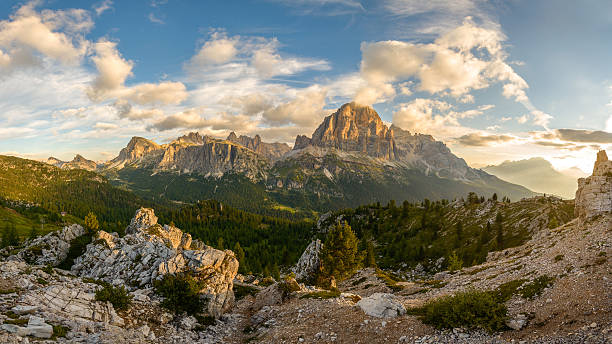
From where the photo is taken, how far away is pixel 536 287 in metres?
24.3

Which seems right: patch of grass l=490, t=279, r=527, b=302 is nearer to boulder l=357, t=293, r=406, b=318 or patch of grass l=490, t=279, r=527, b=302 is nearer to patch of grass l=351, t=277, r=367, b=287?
boulder l=357, t=293, r=406, b=318

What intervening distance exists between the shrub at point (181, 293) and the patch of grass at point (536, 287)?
37.8 metres

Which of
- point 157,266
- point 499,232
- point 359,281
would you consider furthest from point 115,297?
point 499,232

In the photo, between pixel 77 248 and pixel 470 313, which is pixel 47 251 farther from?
pixel 470 313

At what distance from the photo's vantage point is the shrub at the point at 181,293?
3383cm

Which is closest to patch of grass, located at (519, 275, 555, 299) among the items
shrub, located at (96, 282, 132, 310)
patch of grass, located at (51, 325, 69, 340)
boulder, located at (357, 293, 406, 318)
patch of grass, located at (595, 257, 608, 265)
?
patch of grass, located at (595, 257, 608, 265)

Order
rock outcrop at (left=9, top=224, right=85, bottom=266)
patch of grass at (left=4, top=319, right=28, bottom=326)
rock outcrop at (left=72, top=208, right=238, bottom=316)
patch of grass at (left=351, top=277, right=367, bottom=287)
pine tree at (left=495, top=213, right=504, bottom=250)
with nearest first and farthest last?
patch of grass at (left=4, top=319, right=28, bottom=326), rock outcrop at (left=72, top=208, right=238, bottom=316), patch of grass at (left=351, top=277, right=367, bottom=287), rock outcrop at (left=9, top=224, right=85, bottom=266), pine tree at (left=495, top=213, right=504, bottom=250)

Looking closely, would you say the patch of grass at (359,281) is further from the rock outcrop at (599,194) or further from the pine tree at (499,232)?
the pine tree at (499,232)

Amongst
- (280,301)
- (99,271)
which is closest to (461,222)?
(280,301)

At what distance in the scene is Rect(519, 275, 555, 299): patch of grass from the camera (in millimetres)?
23513

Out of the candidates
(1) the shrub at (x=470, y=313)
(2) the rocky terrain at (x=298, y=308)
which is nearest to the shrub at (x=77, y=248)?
(2) the rocky terrain at (x=298, y=308)

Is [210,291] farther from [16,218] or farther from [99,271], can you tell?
[16,218]

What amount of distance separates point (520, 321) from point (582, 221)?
4174 cm

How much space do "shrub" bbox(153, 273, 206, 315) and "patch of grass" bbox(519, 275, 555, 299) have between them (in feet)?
124
